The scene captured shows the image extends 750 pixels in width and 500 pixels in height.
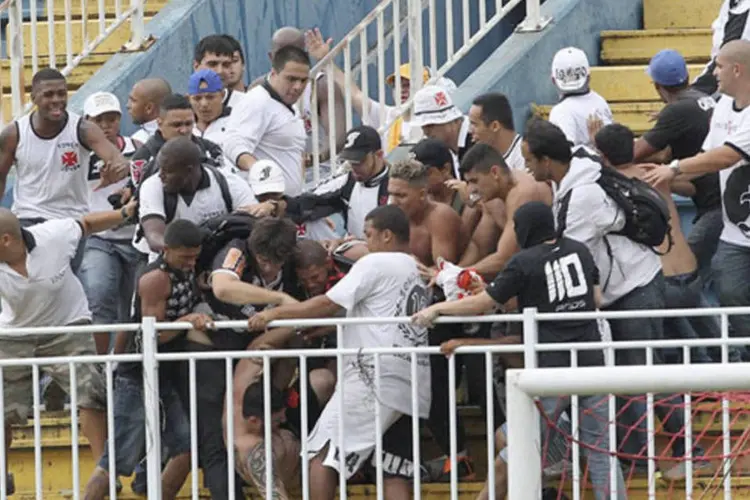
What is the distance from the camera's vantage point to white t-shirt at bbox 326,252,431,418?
37.9 feet

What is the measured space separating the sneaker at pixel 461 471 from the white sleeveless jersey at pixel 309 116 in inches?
124

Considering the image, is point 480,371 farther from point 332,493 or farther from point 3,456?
point 3,456

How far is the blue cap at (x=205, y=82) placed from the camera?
527 inches

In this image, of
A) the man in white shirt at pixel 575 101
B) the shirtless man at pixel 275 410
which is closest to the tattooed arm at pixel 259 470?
the shirtless man at pixel 275 410

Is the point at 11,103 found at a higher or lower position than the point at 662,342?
higher

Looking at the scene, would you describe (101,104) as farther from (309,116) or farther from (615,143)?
(615,143)

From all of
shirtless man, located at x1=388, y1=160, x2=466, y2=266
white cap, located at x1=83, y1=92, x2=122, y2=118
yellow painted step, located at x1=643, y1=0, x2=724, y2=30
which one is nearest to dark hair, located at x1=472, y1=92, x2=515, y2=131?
shirtless man, located at x1=388, y1=160, x2=466, y2=266

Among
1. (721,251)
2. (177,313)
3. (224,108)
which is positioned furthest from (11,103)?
(721,251)

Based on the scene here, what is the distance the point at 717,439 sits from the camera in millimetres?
11227

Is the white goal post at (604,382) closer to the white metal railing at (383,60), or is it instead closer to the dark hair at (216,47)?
the dark hair at (216,47)

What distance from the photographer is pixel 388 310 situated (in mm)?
11688

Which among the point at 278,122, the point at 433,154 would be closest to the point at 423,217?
the point at 433,154

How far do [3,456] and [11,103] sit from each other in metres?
4.86

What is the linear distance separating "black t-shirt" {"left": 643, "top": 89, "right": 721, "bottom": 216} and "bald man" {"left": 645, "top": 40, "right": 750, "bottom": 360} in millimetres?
209
